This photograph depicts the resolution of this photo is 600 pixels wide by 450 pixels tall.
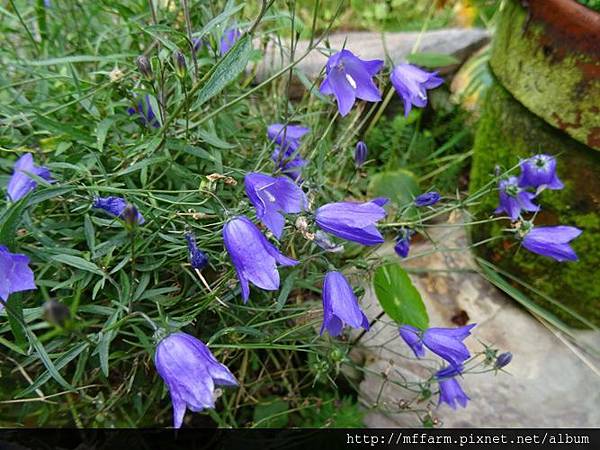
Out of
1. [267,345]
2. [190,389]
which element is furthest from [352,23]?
[190,389]

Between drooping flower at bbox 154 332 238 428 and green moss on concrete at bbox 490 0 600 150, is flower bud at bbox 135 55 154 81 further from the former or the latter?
green moss on concrete at bbox 490 0 600 150

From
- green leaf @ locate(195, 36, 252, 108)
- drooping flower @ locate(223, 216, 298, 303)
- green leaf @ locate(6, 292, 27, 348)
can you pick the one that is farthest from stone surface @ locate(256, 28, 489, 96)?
green leaf @ locate(6, 292, 27, 348)

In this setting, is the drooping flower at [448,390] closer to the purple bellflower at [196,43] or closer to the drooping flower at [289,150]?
the drooping flower at [289,150]

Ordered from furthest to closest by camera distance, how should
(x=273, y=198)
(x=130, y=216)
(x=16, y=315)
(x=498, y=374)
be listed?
(x=498, y=374), (x=273, y=198), (x=16, y=315), (x=130, y=216)

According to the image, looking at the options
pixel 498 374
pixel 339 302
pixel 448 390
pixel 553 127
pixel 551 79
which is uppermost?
pixel 551 79

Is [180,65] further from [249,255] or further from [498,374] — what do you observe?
[498,374]

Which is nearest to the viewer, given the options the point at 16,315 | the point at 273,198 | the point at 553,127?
the point at 16,315

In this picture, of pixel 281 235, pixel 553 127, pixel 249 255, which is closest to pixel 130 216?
pixel 249 255

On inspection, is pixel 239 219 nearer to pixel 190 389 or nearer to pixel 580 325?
pixel 190 389

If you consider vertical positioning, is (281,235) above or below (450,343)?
above
